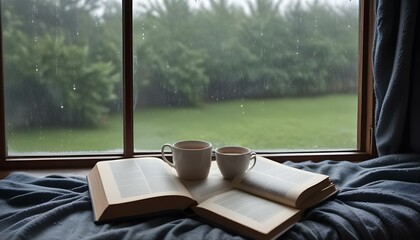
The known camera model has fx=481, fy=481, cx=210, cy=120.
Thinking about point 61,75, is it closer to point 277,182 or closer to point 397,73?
point 277,182

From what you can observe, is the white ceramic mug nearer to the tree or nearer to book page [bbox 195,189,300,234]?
book page [bbox 195,189,300,234]

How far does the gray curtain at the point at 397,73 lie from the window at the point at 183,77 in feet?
0.45

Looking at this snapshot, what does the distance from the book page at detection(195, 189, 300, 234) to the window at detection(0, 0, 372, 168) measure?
0.47m

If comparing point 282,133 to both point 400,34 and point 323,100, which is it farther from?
point 400,34

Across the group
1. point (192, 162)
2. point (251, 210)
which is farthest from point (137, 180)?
point (251, 210)

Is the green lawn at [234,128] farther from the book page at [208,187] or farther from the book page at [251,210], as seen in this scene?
the book page at [251,210]

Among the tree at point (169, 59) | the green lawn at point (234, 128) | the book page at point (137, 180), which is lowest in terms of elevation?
the book page at point (137, 180)

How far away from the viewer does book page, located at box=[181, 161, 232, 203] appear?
3.28ft

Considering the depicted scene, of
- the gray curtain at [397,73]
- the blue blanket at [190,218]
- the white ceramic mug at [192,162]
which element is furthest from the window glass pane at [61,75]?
the gray curtain at [397,73]

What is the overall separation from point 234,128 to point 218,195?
1.55 ft

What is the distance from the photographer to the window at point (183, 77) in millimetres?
1343

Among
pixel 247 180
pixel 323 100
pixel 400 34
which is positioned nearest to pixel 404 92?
pixel 400 34

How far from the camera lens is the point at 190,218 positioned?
0.95 meters

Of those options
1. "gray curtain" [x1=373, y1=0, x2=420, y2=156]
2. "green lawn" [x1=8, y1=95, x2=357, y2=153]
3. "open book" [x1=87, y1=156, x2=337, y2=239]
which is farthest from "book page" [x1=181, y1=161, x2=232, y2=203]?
"gray curtain" [x1=373, y1=0, x2=420, y2=156]
